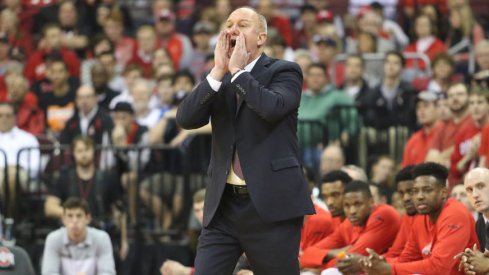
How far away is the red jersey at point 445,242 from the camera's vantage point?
28.1ft

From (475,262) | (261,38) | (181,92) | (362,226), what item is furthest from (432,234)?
(181,92)

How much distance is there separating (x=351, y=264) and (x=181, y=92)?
5.95m

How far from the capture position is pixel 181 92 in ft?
47.0

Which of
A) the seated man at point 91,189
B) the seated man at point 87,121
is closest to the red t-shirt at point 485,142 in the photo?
the seated man at point 91,189

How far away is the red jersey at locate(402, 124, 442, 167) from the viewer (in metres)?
12.5

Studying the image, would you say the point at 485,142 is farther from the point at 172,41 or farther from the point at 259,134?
the point at 172,41

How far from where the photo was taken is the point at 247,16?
6906 millimetres

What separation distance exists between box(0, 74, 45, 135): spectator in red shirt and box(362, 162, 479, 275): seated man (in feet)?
22.4

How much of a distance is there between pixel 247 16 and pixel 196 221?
5.91m

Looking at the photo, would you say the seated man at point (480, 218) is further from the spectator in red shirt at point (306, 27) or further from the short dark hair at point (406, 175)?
the spectator in red shirt at point (306, 27)

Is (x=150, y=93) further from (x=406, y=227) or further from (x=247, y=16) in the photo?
(x=247, y=16)

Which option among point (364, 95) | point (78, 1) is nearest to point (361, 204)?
point (364, 95)

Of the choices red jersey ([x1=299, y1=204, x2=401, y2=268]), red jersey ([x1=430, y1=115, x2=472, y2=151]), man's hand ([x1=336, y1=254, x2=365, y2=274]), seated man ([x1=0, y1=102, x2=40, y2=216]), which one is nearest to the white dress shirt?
seated man ([x1=0, y1=102, x2=40, y2=216])

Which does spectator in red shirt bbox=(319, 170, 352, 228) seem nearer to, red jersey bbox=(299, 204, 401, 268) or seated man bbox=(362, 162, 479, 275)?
red jersey bbox=(299, 204, 401, 268)
